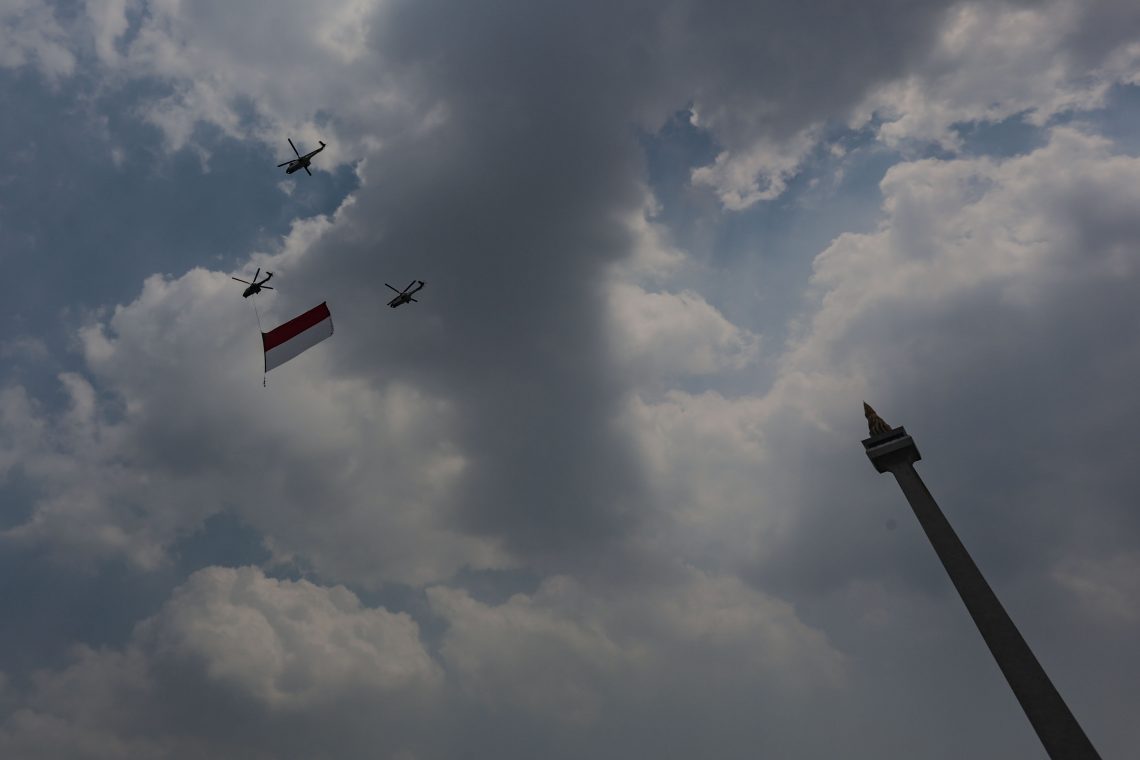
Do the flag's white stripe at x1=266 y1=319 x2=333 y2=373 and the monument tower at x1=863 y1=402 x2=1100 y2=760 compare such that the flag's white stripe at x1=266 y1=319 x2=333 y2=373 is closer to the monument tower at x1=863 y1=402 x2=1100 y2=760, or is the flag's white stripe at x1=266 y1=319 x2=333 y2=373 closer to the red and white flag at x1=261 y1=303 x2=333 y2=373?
the red and white flag at x1=261 y1=303 x2=333 y2=373

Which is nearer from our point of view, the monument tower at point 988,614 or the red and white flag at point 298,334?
the red and white flag at point 298,334

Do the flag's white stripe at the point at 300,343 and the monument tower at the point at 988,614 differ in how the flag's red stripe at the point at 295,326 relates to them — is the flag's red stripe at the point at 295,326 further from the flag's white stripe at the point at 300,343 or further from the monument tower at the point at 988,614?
the monument tower at the point at 988,614

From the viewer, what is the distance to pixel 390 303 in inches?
2527

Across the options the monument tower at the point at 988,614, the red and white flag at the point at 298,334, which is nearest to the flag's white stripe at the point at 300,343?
the red and white flag at the point at 298,334

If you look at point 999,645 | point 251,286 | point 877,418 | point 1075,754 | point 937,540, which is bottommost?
point 1075,754

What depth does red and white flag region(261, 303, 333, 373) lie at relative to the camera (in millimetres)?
45062

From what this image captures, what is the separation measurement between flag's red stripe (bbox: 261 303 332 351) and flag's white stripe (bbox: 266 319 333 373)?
20cm

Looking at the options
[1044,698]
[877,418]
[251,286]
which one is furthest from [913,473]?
[251,286]

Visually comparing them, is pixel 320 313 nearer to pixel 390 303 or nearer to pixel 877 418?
pixel 390 303

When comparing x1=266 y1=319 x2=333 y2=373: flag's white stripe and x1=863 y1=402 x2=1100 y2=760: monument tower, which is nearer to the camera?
x1=266 y1=319 x2=333 y2=373: flag's white stripe

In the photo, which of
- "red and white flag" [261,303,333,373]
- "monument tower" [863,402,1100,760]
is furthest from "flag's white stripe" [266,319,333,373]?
"monument tower" [863,402,1100,760]

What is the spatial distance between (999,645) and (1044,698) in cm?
407

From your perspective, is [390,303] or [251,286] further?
[390,303]

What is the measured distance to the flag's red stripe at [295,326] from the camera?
1780 inches
